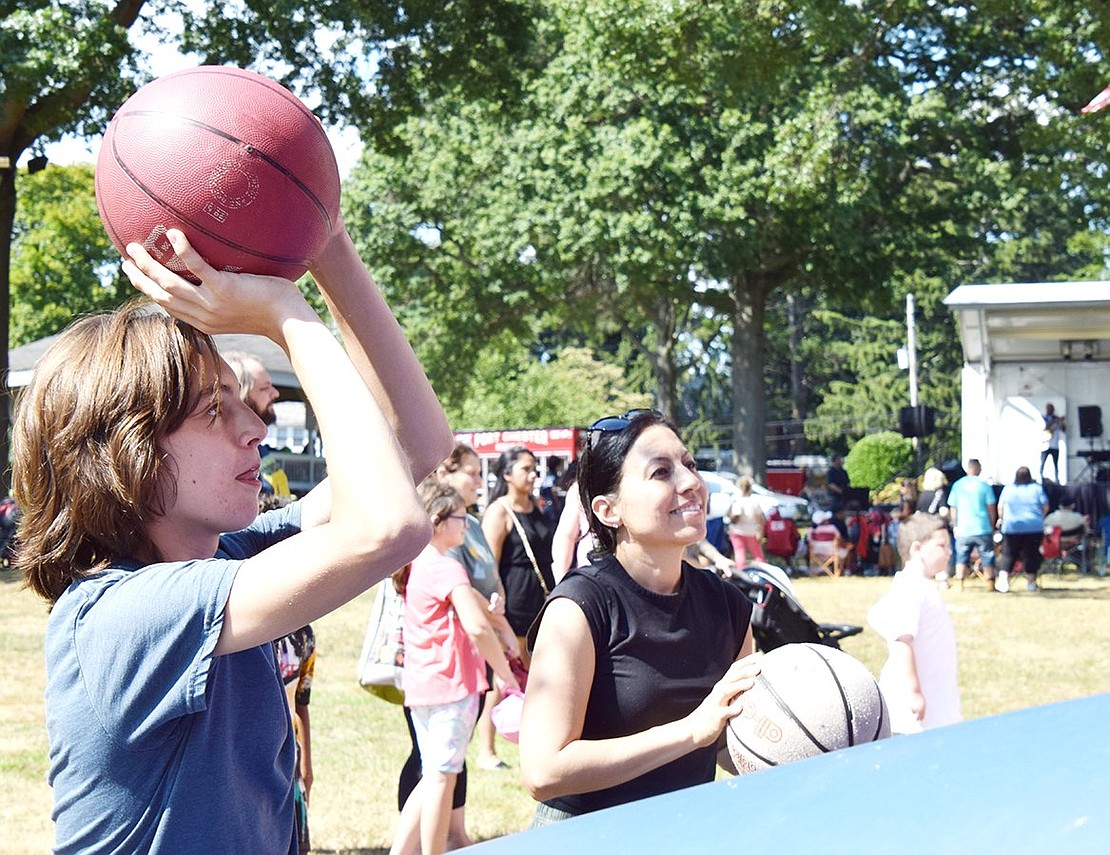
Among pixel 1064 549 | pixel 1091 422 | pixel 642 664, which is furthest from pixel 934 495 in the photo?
pixel 642 664

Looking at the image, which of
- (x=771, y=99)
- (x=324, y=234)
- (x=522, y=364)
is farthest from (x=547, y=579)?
(x=522, y=364)

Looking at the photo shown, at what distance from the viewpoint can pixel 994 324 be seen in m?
21.6

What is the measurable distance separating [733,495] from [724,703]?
1680 centimetres

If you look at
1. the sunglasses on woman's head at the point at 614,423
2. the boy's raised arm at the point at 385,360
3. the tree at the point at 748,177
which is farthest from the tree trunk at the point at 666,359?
the boy's raised arm at the point at 385,360

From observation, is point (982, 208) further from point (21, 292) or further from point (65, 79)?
point (21, 292)

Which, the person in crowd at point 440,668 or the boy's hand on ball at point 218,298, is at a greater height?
the boy's hand on ball at point 218,298

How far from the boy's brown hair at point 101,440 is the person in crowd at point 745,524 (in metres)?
15.7

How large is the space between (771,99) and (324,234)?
81.2ft

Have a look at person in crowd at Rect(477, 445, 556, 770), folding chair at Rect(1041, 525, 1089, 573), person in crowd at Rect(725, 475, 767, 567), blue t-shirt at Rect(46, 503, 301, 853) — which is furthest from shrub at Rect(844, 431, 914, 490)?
blue t-shirt at Rect(46, 503, 301, 853)

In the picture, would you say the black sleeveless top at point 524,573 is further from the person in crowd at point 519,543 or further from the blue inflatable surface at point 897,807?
the blue inflatable surface at point 897,807

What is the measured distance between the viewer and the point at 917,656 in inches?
205

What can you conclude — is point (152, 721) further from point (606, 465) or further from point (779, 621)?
point (779, 621)

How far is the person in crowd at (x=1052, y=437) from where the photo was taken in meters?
21.8

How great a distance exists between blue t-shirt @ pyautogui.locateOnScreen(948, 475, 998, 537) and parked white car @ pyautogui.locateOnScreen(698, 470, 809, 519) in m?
2.94
